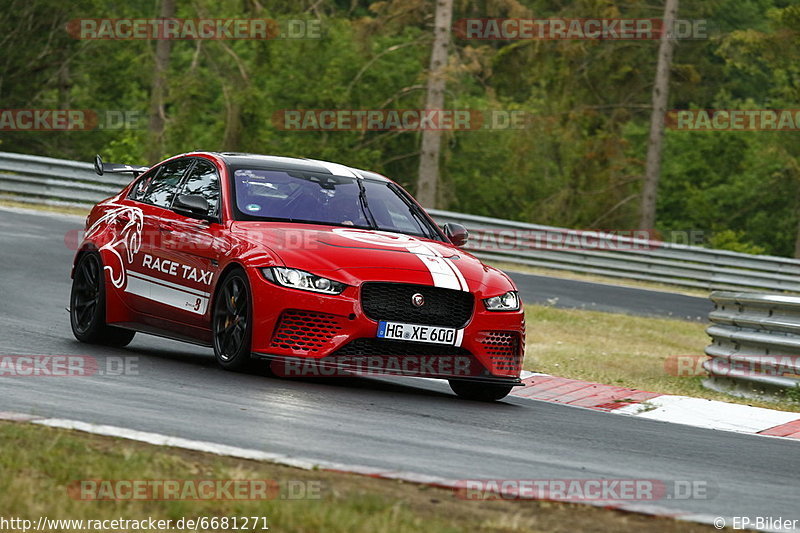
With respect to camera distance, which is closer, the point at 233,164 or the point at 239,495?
the point at 239,495

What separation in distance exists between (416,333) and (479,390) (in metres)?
1.13

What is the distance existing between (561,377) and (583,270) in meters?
14.8

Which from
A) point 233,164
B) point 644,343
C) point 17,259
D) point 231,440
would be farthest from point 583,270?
point 231,440

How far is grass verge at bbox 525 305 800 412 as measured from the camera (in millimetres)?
12508

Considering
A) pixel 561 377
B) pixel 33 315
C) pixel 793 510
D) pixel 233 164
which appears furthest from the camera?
pixel 33 315

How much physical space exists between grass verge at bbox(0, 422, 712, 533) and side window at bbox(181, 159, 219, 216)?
4.21 metres

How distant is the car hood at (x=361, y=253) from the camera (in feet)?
29.6

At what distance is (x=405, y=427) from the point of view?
299 inches

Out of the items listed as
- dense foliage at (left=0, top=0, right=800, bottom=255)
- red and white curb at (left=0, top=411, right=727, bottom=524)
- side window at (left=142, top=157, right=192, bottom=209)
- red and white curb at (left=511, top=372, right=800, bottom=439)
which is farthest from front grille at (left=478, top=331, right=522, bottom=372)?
dense foliage at (left=0, top=0, right=800, bottom=255)

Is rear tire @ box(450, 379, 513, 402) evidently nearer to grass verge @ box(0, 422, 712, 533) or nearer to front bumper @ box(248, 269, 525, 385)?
front bumper @ box(248, 269, 525, 385)

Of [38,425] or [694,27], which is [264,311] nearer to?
[38,425]

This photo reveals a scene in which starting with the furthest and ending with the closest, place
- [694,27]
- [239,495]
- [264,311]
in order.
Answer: [694,27]
[264,311]
[239,495]

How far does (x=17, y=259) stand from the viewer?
17.4 meters

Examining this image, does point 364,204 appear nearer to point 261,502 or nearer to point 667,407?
point 667,407
